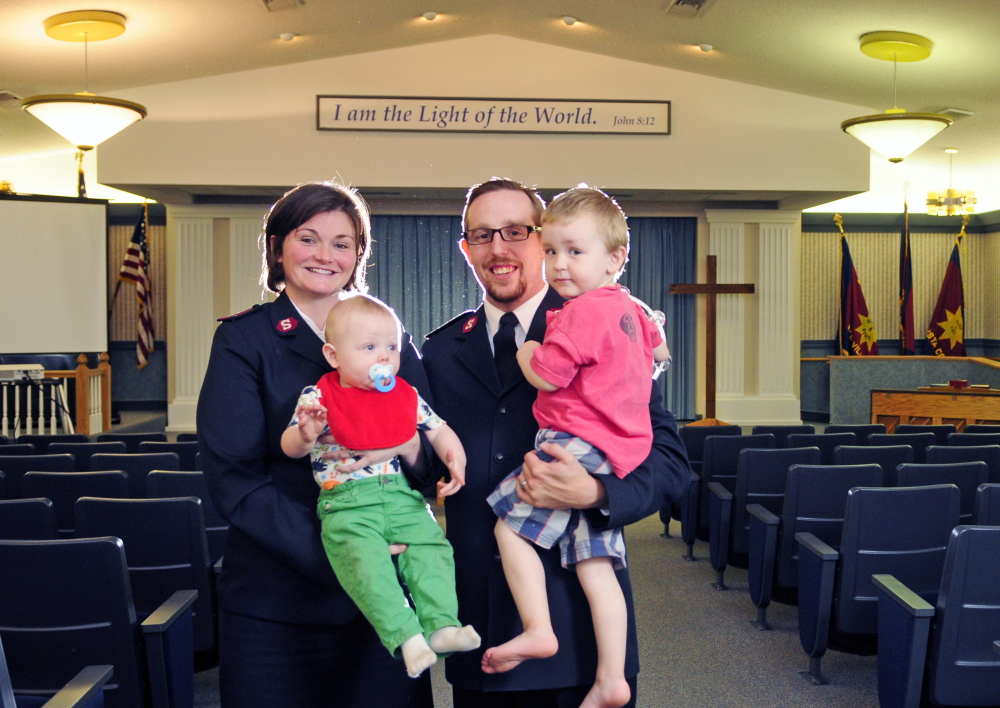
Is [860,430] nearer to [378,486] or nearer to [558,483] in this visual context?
[558,483]

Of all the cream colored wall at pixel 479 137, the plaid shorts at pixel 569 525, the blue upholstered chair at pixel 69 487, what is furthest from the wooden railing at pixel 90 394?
the plaid shorts at pixel 569 525

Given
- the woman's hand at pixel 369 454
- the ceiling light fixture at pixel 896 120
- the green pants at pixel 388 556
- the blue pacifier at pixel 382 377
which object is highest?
the ceiling light fixture at pixel 896 120

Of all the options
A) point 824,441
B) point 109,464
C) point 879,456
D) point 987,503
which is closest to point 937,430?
point 824,441

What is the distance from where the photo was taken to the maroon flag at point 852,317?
1277 cm

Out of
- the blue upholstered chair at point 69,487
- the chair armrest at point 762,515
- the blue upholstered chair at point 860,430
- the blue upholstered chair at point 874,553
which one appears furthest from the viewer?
the blue upholstered chair at point 860,430

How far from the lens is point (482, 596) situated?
1.76 metres

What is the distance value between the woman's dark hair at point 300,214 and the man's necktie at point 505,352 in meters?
0.33

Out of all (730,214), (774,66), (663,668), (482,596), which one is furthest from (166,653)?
(730,214)

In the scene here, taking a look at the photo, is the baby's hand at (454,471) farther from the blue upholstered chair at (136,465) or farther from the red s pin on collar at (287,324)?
the blue upholstered chair at (136,465)

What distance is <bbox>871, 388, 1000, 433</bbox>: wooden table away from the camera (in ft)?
26.8

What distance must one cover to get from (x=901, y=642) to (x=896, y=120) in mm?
7061

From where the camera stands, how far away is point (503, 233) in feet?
6.00

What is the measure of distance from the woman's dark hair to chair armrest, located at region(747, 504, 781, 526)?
2.60 m

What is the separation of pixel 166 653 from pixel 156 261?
11214mm
